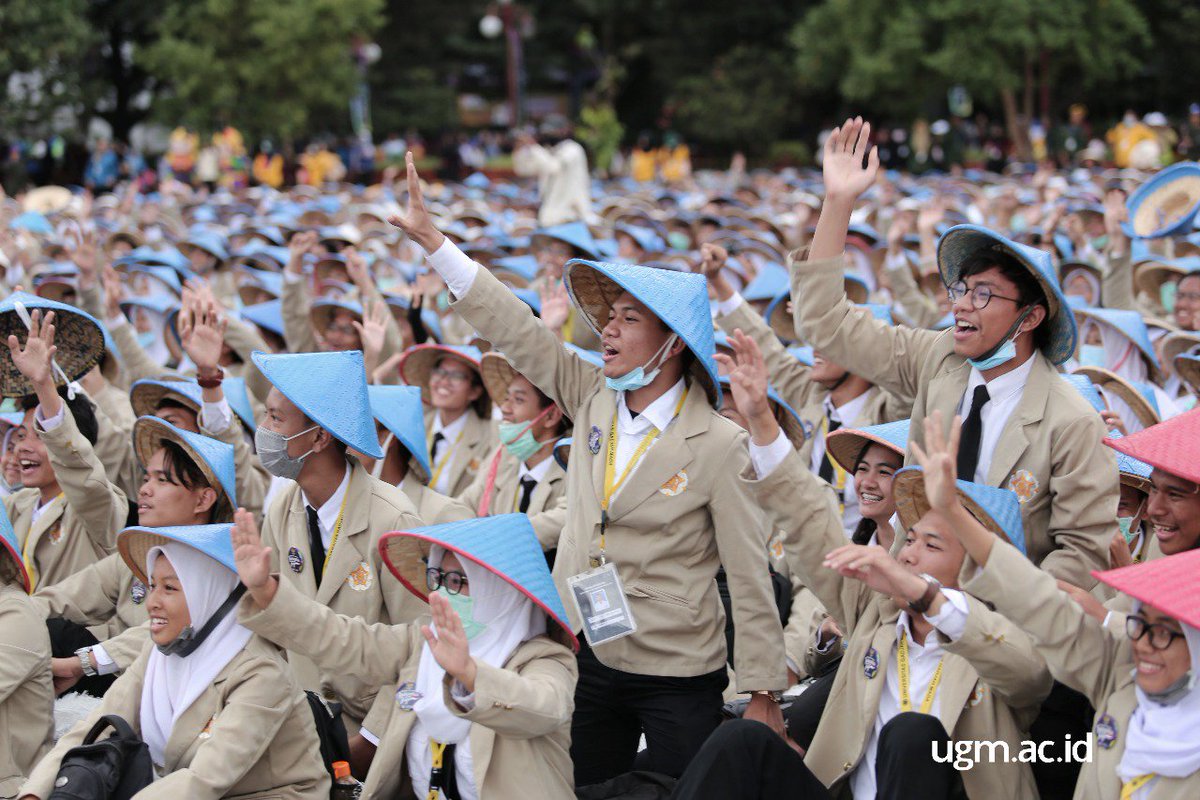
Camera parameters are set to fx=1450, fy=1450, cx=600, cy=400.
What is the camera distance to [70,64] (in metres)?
29.4

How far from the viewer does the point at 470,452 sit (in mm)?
7215

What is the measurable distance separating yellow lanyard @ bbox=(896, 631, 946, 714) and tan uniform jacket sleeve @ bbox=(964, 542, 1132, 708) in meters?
0.37

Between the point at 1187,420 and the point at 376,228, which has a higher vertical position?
the point at 1187,420

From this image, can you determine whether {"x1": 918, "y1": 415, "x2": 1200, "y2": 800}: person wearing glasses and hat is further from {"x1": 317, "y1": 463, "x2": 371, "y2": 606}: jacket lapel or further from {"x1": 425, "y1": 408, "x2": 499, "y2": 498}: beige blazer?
{"x1": 425, "y1": 408, "x2": 499, "y2": 498}: beige blazer

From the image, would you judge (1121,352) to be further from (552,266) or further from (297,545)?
(297,545)

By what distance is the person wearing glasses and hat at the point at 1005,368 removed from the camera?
4277 mm

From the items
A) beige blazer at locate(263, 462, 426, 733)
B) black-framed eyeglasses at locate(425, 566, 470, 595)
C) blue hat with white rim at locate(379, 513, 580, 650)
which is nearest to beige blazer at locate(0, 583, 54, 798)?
beige blazer at locate(263, 462, 426, 733)

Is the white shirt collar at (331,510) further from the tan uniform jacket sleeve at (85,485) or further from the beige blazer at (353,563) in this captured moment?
the tan uniform jacket sleeve at (85,485)

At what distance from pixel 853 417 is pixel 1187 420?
2446 millimetres

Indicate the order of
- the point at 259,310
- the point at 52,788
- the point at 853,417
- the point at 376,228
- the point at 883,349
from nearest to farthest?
the point at 52,788, the point at 883,349, the point at 853,417, the point at 259,310, the point at 376,228

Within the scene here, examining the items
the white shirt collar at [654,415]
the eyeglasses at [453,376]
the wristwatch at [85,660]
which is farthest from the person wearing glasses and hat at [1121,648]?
the eyeglasses at [453,376]

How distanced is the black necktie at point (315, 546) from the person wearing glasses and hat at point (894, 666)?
1.62 metres

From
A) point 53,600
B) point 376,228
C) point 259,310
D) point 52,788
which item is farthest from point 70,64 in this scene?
point 52,788

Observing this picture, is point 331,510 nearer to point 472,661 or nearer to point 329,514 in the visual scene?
point 329,514
